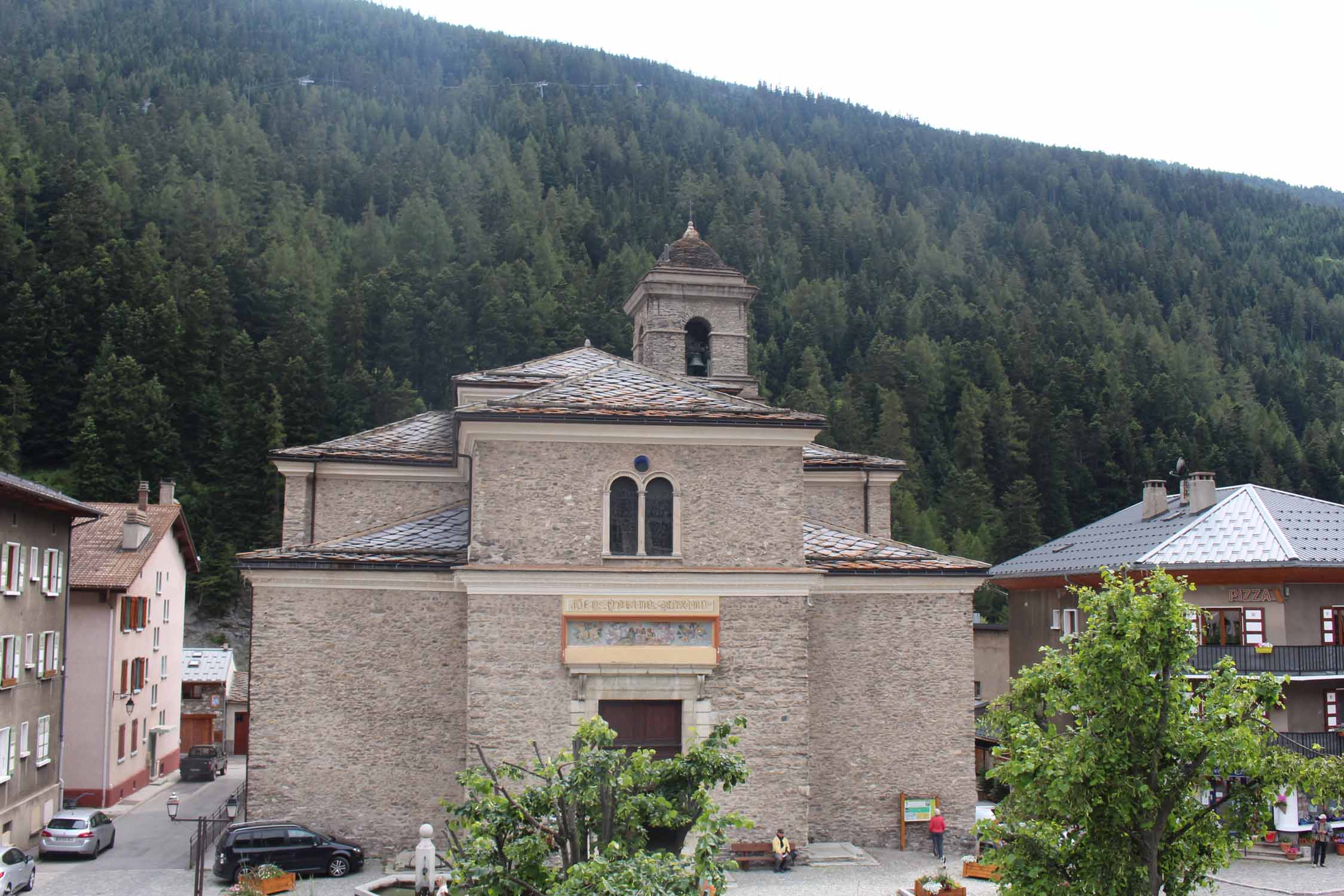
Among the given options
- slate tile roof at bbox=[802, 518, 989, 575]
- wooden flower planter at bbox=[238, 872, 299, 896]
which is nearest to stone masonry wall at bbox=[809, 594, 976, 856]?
slate tile roof at bbox=[802, 518, 989, 575]

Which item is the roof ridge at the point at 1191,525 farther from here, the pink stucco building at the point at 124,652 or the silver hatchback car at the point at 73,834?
the pink stucco building at the point at 124,652

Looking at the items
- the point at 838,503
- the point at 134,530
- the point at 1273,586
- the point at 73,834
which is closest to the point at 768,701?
the point at 838,503

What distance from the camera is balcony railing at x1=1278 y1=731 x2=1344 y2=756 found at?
28734mm

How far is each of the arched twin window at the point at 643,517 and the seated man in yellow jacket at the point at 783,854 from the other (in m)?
5.54

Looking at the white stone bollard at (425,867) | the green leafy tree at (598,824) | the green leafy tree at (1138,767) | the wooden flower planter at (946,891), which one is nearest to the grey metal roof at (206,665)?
the white stone bollard at (425,867)

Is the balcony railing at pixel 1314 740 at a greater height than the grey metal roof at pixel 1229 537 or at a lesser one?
lesser

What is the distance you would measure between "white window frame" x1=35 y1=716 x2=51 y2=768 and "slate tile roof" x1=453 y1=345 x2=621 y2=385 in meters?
12.5

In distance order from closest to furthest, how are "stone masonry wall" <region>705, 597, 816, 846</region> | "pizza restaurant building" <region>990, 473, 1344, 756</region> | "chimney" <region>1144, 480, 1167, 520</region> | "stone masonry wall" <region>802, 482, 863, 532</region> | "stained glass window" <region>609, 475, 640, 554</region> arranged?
"stone masonry wall" <region>705, 597, 816, 846</region>
"stained glass window" <region>609, 475, 640, 554</region>
"pizza restaurant building" <region>990, 473, 1344, 756</region>
"stone masonry wall" <region>802, 482, 863, 532</region>
"chimney" <region>1144, 480, 1167, 520</region>

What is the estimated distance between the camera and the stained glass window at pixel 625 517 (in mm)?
21625

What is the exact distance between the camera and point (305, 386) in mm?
82125

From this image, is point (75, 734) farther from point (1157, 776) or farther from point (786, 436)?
point (1157, 776)

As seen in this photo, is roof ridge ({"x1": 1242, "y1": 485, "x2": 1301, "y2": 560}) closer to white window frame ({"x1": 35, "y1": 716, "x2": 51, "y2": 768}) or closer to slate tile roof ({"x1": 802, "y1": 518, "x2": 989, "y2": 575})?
slate tile roof ({"x1": 802, "y1": 518, "x2": 989, "y2": 575})

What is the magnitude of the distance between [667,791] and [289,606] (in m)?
13.5

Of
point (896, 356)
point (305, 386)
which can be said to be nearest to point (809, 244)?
point (896, 356)
